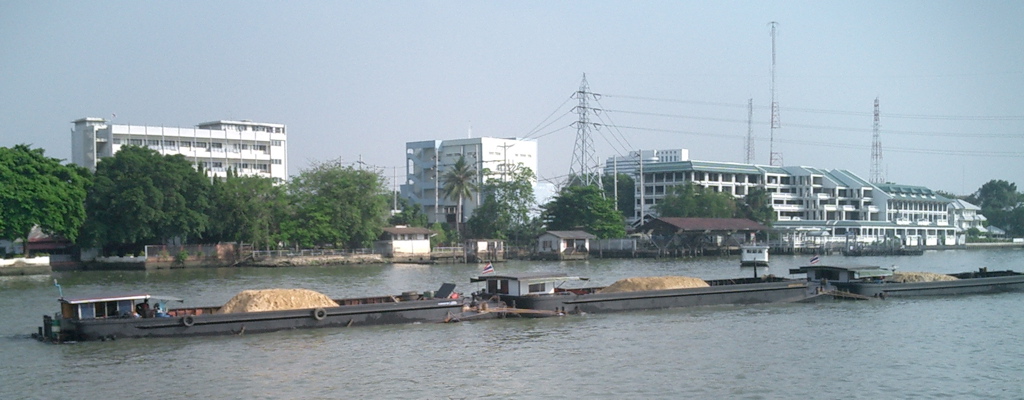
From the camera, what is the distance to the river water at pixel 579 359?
2022 centimetres

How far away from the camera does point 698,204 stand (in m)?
98.2

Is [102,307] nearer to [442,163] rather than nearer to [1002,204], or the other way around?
[442,163]

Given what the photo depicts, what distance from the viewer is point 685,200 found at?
324ft

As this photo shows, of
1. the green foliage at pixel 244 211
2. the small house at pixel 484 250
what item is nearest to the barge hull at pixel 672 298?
the green foliage at pixel 244 211

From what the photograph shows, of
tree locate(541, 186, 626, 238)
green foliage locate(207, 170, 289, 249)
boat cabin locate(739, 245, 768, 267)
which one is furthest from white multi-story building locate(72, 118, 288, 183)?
boat cabin locate(739, 245, 768, 267)

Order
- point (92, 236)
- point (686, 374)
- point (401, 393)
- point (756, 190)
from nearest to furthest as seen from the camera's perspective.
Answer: point (401, 393) < point (686, 374) < point (92, 236) < point (756, 190)

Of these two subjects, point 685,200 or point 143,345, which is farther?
point 685,200

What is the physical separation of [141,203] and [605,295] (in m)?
39.8

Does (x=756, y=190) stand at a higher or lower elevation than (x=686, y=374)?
higher

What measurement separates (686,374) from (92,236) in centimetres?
5070

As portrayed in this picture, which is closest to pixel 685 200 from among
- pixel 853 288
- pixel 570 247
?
Result: pixel 570 247

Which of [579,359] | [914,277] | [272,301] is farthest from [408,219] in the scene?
[579,359]

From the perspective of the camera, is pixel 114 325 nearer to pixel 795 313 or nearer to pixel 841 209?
pixel 795 313

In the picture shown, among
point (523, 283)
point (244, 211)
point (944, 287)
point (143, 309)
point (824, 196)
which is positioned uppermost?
point (824, 196)
